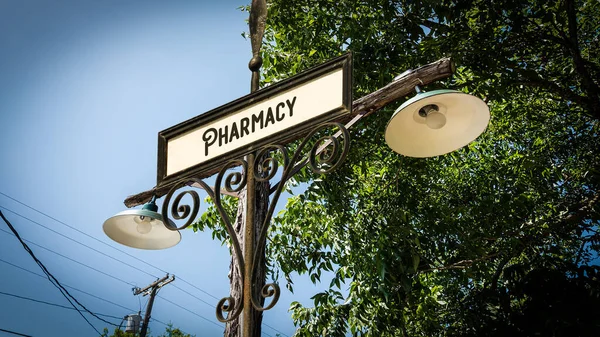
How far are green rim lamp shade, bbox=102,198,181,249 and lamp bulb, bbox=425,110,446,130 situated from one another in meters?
1.54

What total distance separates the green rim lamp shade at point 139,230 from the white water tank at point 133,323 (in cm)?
2249

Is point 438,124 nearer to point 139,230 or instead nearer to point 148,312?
point 139,230

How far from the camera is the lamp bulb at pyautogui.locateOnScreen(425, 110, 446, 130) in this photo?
2883 mm

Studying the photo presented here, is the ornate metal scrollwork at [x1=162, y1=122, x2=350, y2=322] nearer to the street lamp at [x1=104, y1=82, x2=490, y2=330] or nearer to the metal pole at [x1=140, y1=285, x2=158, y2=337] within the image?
the street lamp at [x1=104, y1=82, x2=490, y2=330]

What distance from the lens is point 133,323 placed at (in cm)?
2542

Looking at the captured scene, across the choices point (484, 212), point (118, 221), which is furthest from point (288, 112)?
point (484, 212)

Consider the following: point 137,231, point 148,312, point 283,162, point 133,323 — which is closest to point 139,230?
point 137,231

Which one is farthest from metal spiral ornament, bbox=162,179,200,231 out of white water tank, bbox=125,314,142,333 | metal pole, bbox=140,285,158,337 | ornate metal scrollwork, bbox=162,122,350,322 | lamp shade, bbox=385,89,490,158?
white water tank, bbox=125,314,142,333

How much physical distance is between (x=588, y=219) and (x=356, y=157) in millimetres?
3191

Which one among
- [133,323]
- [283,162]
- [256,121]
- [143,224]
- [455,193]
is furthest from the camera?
→ [133,323]

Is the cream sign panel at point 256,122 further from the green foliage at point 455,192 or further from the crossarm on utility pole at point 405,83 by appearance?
the green foliage at point 455,192

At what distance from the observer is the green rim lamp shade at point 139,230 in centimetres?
366

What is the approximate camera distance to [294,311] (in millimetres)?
7586

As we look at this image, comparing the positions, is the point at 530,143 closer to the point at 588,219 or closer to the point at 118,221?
the point at 588,219
